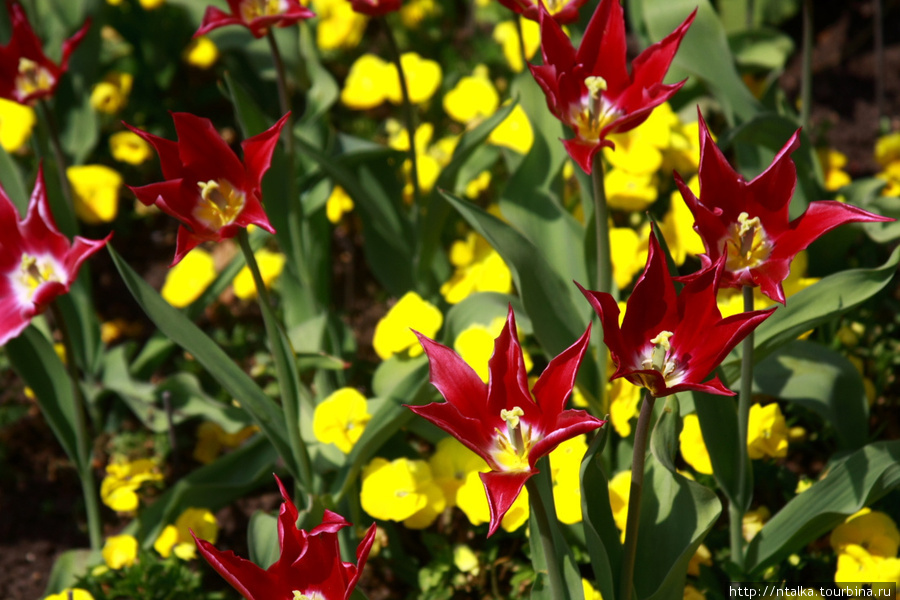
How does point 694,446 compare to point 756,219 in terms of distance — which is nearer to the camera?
point 756,219

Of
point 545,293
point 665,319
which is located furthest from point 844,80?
point 665,319

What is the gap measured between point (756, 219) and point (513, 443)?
1.73ft

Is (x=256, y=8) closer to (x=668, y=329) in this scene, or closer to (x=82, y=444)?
(x=82, y=444)

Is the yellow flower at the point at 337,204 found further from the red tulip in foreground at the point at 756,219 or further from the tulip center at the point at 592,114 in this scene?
the red tulip in foreground at the point at 756,219

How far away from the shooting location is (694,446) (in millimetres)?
1713

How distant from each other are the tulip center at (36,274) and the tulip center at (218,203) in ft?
1.66

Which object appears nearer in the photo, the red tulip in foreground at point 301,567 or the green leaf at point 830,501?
the red tulip in foreground at point 301,567

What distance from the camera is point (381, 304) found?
289 centimetres

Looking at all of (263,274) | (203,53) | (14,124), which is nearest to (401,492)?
(263,274)

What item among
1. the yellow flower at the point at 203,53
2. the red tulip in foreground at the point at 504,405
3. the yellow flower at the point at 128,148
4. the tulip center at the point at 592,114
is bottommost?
the yellow flower at the point at 128,148

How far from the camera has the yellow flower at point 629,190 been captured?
2314 mm

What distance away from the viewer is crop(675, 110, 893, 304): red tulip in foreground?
3.99ft

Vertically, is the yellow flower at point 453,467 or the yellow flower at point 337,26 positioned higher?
the yellow flower at point 337,26

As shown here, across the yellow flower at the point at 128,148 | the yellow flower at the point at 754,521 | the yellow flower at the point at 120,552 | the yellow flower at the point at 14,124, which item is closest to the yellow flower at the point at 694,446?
the yellow flower at the point at 754,521
